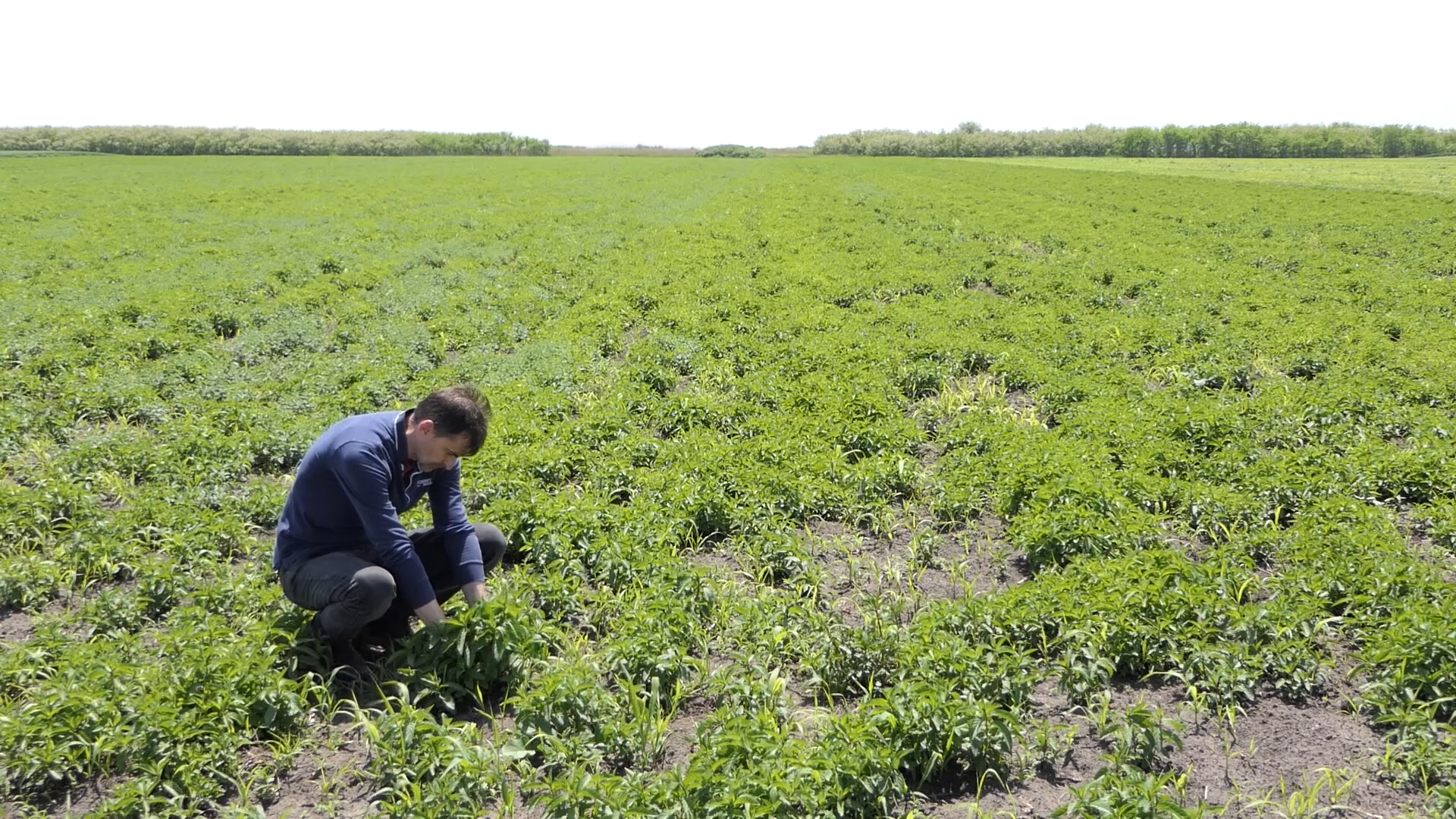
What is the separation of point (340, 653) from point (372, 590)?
0.69 metres

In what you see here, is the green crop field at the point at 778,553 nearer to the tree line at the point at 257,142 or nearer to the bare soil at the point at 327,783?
the bare soil at the point at 327,783

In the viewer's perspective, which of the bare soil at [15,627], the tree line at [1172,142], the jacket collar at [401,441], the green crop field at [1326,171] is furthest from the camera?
the tree line at [1172,142]

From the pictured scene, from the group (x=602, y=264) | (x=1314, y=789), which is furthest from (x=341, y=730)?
(x=602, y=264)

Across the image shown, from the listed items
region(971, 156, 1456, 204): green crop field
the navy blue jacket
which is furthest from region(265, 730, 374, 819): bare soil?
region(971, 156, 1456, 204): green crop field

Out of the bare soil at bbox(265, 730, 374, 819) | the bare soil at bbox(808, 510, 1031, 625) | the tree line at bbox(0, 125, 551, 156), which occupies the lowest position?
the bare soil at bbox(265, 730, 374, 819)

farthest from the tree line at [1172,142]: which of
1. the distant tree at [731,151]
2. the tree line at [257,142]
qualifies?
the tree line at [257,142]

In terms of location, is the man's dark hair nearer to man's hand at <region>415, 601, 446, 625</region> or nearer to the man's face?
the man's face

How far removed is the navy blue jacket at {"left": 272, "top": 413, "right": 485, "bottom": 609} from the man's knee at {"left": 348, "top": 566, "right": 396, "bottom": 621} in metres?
0.07

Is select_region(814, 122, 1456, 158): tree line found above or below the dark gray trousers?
above

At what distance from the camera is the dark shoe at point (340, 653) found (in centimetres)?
525

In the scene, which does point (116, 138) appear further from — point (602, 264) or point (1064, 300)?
point (1064, 300)

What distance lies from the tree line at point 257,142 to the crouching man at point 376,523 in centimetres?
8402

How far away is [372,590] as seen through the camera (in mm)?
4926

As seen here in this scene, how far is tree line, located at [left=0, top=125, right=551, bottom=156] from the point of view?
3103 inches
